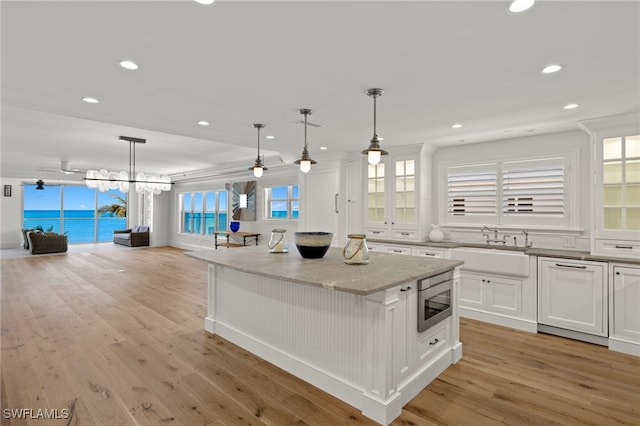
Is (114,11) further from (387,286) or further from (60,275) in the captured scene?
(60,275)

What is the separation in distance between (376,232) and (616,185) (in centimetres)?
308

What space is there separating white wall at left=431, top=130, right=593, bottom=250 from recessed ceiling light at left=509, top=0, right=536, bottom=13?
2990 mm

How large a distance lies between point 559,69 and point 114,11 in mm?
2831

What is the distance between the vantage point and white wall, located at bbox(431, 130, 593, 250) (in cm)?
405

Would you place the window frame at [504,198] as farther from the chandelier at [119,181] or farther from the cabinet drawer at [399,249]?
the chandelier at [119,181]

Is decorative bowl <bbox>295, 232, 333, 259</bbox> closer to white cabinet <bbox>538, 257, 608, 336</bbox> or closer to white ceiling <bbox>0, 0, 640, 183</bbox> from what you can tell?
white ceiling <bbox>0, 0, 640, 183</bbox>

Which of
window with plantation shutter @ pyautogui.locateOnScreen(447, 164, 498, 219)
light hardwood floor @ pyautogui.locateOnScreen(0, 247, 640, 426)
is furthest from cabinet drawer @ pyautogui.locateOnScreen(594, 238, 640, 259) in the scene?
window with plantation shutter @ pyautogui.locateOnScreen(447, 164, 498, 219)

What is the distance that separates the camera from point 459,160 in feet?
16.6

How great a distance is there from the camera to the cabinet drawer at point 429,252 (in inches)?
180

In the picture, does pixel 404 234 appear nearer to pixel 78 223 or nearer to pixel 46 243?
pixel 46 243

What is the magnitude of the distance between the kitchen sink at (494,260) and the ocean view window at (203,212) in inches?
285

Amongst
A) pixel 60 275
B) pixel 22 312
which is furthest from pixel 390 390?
pixel 60 275

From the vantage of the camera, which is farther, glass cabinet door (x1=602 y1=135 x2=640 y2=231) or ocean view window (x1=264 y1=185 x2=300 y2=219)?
ocean view window (x1=264 y1=185 x2=300 y2=219)

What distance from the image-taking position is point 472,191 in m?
4.93
